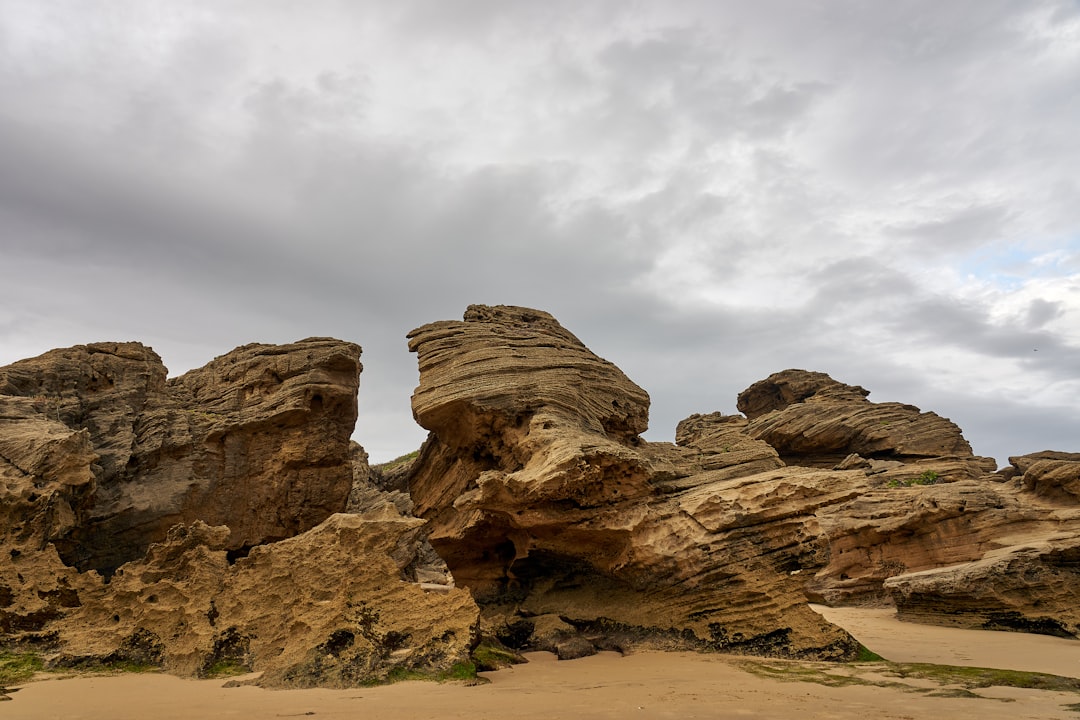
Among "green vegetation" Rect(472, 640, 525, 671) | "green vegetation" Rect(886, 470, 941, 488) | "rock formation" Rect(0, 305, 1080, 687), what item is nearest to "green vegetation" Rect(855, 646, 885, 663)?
"rock formation" Rect(0, 305, 1080, 687)

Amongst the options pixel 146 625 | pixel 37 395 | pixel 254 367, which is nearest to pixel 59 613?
pixel 146 625

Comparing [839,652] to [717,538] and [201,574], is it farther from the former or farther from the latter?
[201,574]

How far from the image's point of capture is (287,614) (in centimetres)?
972

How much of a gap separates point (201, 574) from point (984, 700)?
434 inches

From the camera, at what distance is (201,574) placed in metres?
10.4

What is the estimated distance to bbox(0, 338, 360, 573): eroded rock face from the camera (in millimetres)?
12523

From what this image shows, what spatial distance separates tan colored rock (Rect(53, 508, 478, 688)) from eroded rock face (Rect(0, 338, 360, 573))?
2097mm

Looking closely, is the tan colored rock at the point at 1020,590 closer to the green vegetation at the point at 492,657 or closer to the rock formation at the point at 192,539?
the green vegetation at the point at 492,657

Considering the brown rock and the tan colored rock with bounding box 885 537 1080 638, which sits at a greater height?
the brown rock

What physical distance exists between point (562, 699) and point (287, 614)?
448cm

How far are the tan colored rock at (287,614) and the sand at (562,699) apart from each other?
0.60 metres

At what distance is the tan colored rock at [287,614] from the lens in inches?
360

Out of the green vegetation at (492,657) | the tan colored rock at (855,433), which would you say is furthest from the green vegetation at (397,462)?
the green vegetation at (492,657)

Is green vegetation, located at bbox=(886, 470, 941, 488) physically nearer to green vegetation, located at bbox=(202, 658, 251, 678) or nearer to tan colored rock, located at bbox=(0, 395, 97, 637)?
green vegetation, located at bbox=(202, 658, 251, 678)
